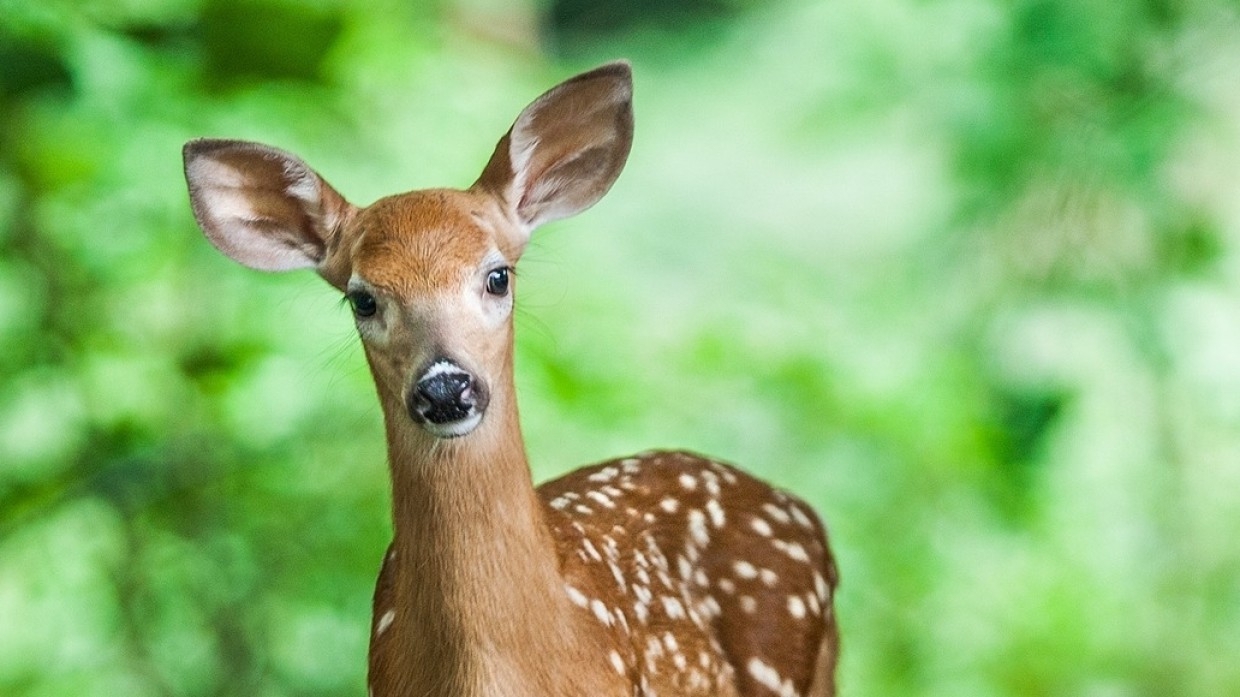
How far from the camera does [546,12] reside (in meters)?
5.29

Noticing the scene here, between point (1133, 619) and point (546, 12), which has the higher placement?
point (546, 12)

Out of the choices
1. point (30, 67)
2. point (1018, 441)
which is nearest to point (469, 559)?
point (30, 67)

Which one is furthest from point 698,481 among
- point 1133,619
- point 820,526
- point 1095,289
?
point 1133,619

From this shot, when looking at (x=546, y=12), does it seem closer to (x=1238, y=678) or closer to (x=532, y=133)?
(x=1238, y=678)

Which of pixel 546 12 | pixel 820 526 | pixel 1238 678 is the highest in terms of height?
pixel 546 12

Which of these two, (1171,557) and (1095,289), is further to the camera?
(1171,557)

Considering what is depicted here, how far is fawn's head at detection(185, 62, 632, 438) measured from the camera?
1.78 metres

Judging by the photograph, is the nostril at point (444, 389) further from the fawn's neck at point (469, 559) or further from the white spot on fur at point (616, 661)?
the white spot on fur at point (616, 661)

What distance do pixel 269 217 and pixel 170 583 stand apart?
59.6 inches

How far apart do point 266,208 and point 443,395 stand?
487 millimetres

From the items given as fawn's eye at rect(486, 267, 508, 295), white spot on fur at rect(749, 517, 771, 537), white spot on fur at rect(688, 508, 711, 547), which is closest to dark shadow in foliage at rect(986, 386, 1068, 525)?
white spot on fur at rect(749, 517, 771, 537)

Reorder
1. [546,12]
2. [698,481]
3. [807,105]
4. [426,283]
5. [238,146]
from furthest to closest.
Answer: [546,12] → [807,105] → [698,481] → [238,146] → [426,283]

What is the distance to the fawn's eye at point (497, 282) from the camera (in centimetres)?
186

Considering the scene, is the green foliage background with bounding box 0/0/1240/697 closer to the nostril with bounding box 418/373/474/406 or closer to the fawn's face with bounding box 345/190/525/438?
the fawn's face with bounding box 345/190/525/438
